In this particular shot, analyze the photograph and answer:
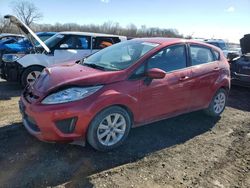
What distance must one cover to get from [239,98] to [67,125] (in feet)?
19.3

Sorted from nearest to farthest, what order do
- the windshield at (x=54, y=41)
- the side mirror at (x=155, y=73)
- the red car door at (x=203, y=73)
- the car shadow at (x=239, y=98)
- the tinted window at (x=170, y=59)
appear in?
the side mirror at (x=155, y=73) < the tinted window at (x=170, y=59) < the red car door at (x=203, y=73) < the car shadow at (x=239, y=98) < the windshield at (x=54, y=41)

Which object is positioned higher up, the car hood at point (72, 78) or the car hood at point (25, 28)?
the car hood at point (25, 28)

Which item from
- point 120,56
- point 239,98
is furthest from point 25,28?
point 239,98

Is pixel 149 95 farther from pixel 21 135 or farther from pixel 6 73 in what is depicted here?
pixel 6 73

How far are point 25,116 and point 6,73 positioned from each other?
4.09m

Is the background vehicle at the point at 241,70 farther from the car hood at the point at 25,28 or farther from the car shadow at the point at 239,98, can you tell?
the car hood at the point at 25,28

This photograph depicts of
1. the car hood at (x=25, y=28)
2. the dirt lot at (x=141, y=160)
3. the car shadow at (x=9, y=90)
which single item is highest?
the car hood at (x=25, y=28)

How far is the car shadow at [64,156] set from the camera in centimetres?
336

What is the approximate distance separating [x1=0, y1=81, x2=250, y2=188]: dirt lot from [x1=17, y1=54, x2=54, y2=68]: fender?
8.31 feet

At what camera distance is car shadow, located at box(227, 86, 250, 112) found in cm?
716

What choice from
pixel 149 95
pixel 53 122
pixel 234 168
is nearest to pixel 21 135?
pixel 53 122

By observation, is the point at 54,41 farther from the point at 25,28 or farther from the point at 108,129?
the point at 108,129

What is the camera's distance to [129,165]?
3.79 metres

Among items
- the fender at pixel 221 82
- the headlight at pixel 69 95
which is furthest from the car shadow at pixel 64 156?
the fender at pixel 221 82
